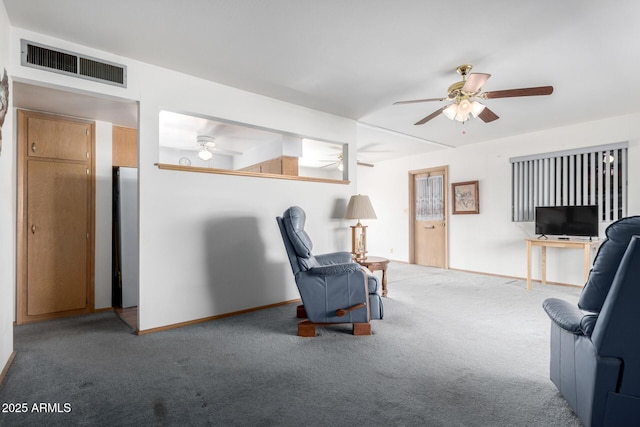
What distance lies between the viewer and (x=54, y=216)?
3506 millimetres

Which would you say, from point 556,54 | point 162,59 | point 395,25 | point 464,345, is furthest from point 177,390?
point 556,54

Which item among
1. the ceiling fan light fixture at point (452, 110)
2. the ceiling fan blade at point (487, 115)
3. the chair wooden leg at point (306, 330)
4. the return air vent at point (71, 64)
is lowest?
the chair wooden leg at point (306, 330)

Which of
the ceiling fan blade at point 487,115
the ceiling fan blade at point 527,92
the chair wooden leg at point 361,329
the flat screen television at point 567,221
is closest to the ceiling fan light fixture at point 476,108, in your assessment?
the ceiling fan blade at point 527,92

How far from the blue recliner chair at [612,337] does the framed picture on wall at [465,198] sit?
15.7 ft

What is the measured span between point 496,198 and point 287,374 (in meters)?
5.14

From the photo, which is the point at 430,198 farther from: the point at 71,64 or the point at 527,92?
the point at 71,64

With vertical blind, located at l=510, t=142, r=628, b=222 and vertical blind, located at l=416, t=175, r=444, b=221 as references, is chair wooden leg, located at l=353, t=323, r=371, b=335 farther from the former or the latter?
vertical blind, located at l=416, t=175, r=444, b=221

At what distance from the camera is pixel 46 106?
10.9 feet

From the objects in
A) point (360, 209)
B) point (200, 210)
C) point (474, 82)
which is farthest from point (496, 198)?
point (200, 210)

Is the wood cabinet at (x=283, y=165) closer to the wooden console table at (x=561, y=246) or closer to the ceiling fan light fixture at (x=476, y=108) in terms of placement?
the ceiling fan light fixture at (x=476, y=108)

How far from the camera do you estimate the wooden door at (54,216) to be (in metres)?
3.35

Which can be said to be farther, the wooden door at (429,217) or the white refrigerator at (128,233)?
the wooden door at (429,217)

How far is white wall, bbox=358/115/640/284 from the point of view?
15.1 ft

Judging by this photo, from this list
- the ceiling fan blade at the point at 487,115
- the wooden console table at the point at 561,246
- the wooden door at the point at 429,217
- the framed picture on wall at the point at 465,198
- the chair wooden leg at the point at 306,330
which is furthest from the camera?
the wooden door at the point at 429,217
